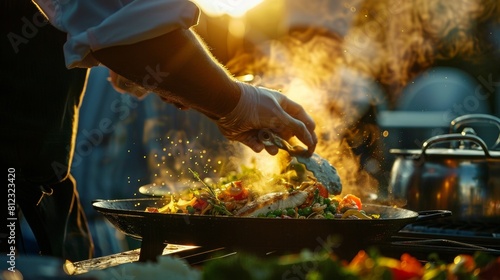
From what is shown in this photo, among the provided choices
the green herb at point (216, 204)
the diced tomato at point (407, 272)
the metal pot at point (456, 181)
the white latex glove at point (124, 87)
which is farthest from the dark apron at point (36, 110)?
the diced tomato at point (407, 272)

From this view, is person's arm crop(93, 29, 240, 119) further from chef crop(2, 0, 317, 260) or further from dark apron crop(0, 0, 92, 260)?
dark apron crop(0, 0, 92, 260)

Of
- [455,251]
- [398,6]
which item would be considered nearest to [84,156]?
[455,251]

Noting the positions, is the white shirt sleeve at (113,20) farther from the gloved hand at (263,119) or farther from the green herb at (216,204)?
the green herb at (216,204)

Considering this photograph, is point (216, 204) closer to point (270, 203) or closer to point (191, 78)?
point (270, 203)

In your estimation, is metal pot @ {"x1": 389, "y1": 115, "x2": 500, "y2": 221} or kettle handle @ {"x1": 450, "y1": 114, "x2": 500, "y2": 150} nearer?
metal pot @ {"x1": 389, "y1": 115, "x2": 500, "y2": 221}

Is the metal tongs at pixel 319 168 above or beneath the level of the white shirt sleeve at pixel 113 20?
beneath

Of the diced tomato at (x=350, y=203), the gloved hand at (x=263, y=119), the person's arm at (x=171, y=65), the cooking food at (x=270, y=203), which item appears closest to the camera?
the person's arm at (x=171, y=65)

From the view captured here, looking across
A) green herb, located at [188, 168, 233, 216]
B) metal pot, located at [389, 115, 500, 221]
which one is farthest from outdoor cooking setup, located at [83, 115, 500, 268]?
metal pot, located at [389, 115, 500, 221]
